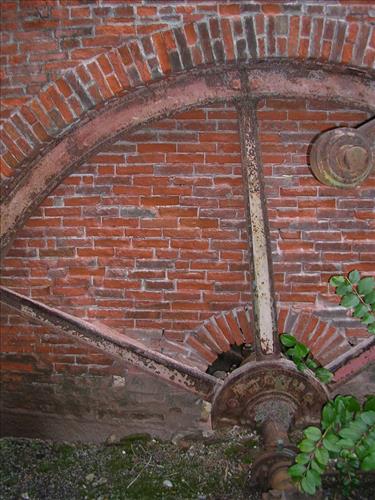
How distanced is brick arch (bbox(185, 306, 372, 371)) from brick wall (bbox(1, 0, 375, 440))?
16 mm

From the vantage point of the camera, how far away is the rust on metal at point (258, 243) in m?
2.38

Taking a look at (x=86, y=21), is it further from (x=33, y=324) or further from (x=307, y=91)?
(x=33, y=324)

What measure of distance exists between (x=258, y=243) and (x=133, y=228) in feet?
3.35

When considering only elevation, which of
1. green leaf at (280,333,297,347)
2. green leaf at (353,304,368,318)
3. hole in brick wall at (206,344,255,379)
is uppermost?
green leaf at (353,304,368,318)

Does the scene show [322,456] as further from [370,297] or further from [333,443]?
[370,297]

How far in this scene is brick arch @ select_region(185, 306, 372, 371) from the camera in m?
3.16

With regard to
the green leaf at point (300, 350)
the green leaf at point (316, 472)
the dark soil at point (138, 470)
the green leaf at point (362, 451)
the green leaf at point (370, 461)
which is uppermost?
the green leaf at point (300, 350)

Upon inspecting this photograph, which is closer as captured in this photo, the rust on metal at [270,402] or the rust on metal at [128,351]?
the rust on metal at [270,402]

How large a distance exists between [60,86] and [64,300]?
1418 mm

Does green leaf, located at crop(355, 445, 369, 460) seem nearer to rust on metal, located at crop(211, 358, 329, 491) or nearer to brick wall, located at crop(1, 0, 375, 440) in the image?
rust on metal, located at crop(211, 358, 329, 491)

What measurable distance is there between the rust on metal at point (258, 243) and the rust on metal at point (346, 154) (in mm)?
432

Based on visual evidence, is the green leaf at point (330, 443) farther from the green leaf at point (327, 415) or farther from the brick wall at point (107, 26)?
the brick wall at point (107, 26)

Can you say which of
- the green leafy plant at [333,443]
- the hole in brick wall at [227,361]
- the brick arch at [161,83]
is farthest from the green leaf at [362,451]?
the brick arch at [161,83]

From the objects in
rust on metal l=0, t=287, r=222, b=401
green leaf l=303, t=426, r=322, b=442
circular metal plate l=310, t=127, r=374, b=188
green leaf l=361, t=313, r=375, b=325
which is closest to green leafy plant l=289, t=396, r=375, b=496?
green leaf l=303, t=426, r=322, b=442
